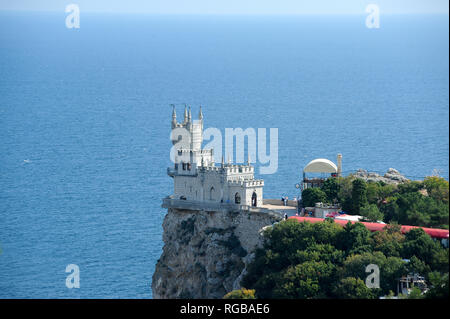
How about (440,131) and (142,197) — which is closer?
(142,197)

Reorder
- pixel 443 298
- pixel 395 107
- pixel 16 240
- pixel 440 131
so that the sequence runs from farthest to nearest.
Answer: pixel 395 107
pixel 440 131
pixel 16 240
pixel 443 298

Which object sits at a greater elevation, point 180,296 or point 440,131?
point 440,131

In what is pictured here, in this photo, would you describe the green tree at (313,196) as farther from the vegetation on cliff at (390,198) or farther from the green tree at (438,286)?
the green tree at (438,286)

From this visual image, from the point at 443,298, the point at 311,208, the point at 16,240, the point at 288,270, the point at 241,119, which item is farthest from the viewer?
the point at 241,119

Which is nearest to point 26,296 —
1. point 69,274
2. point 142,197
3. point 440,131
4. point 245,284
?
point 69,274

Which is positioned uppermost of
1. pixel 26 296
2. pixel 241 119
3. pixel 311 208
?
pixel 241 119

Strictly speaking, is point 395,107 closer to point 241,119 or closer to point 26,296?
point 241,119

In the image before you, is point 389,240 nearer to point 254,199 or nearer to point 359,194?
point 359,194
